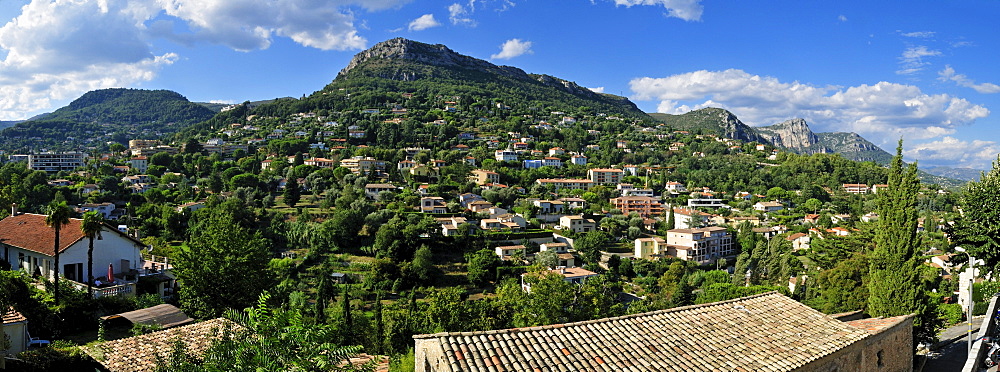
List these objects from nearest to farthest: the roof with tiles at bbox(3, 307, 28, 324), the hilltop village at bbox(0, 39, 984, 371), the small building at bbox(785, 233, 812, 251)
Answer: the hilltop village at bbox(0, 39, 984, 371) → the roof with tiles at bbox(3, 307, 28, 324) → the small building at bbox(785, 233, 812, 251)

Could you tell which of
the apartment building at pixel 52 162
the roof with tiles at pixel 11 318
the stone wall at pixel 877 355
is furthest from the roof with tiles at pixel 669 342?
the apartment building at pixel 52 162

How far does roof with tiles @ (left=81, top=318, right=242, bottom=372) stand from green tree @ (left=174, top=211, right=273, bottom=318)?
571 cm

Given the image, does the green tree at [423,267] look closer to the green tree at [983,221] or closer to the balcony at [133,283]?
the balcony at [133,283]

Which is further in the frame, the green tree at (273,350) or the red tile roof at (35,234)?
the red tile roof at (35,234)

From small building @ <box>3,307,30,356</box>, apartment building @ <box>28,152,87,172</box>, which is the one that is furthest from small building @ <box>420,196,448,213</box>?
apartment building @ <box>28,152,87,172</box>

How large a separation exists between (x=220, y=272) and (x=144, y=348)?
7151 millimetres

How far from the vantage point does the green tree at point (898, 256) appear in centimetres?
1492

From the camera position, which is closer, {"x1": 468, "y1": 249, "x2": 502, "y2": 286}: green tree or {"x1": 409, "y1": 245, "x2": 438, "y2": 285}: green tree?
{"x1": 409, "y1": 245, "x2": 438, "y2": 285}: green tree

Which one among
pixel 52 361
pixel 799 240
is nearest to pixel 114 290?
pixel 52 361

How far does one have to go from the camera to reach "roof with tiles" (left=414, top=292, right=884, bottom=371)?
6.82 meters

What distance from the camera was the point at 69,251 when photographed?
1809 cm

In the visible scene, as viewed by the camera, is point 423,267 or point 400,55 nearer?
point 423,267

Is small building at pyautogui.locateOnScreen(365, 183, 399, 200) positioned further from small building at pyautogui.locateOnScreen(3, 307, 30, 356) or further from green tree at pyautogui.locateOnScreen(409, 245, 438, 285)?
small building at pyautogui.locateOnScreen(3, 307, 30, 356)

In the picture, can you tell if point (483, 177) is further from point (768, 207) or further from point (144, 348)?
point (144, 348)
